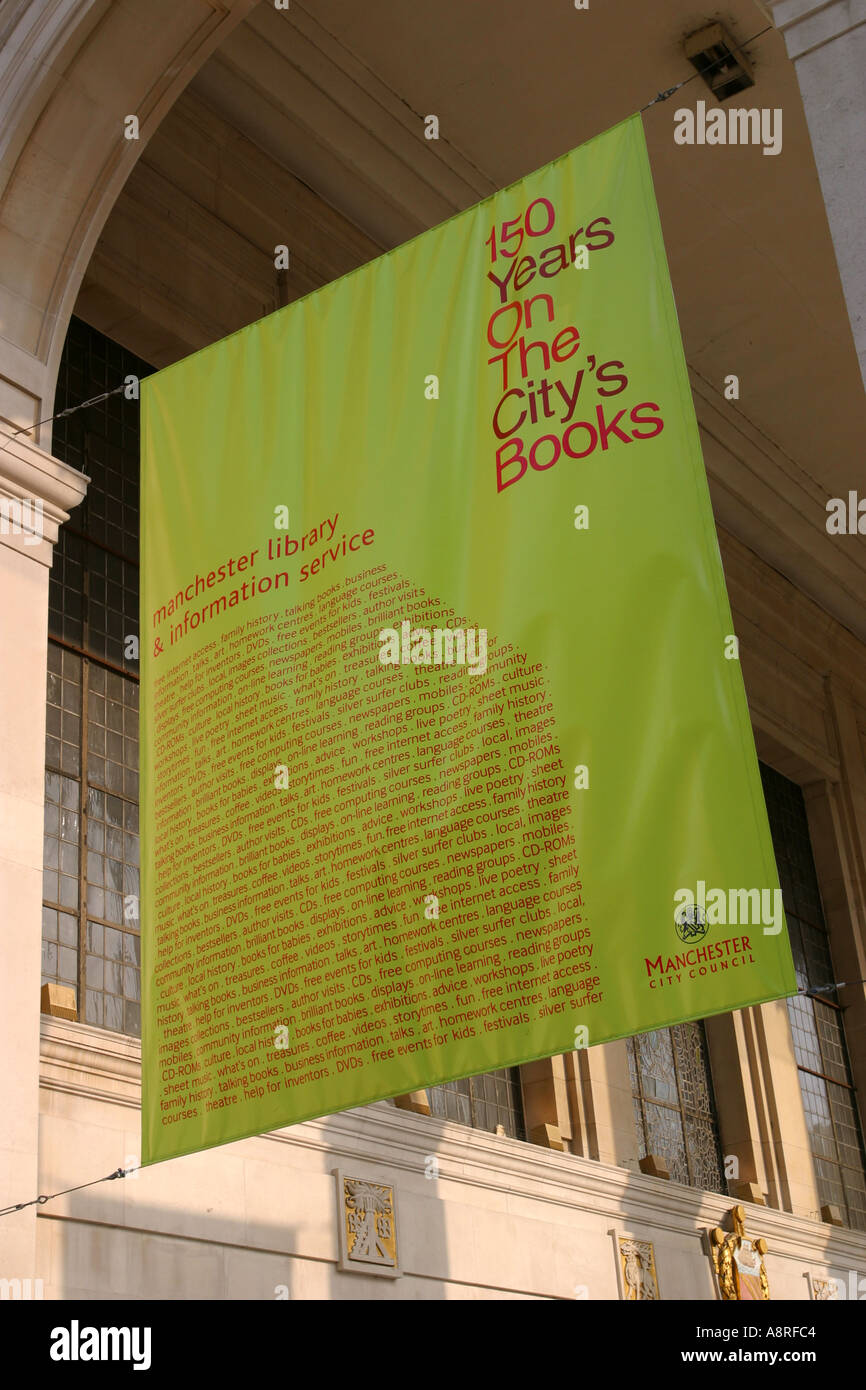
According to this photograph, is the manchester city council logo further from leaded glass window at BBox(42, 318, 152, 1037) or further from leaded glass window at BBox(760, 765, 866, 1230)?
leaded glass window at BBox(760, 765, 866, 1230)

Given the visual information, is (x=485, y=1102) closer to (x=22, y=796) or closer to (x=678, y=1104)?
(x=678, y=1104)

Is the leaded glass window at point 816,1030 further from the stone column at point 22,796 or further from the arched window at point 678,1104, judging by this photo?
the stone column at point 22,796

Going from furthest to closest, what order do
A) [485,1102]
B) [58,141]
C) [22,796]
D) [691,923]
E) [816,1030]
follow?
[816,1030] → [485,1102] → [58,141] → [22,796] → [691,923]

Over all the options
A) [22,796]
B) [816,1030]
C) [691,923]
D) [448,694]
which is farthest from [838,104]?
[816,1030]

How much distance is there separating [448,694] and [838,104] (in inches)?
91.0

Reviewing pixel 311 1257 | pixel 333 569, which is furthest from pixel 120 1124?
pixel 333 569

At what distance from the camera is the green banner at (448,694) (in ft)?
17.2

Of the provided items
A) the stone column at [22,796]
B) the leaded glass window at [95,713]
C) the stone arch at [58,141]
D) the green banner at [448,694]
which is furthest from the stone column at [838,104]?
the leaded glass window at [95,713]

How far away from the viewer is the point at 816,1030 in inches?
733

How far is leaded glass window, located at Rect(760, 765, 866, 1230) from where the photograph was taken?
58.3 ft

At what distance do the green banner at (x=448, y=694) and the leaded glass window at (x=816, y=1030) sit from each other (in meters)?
11.9

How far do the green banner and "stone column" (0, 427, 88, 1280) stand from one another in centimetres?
124
